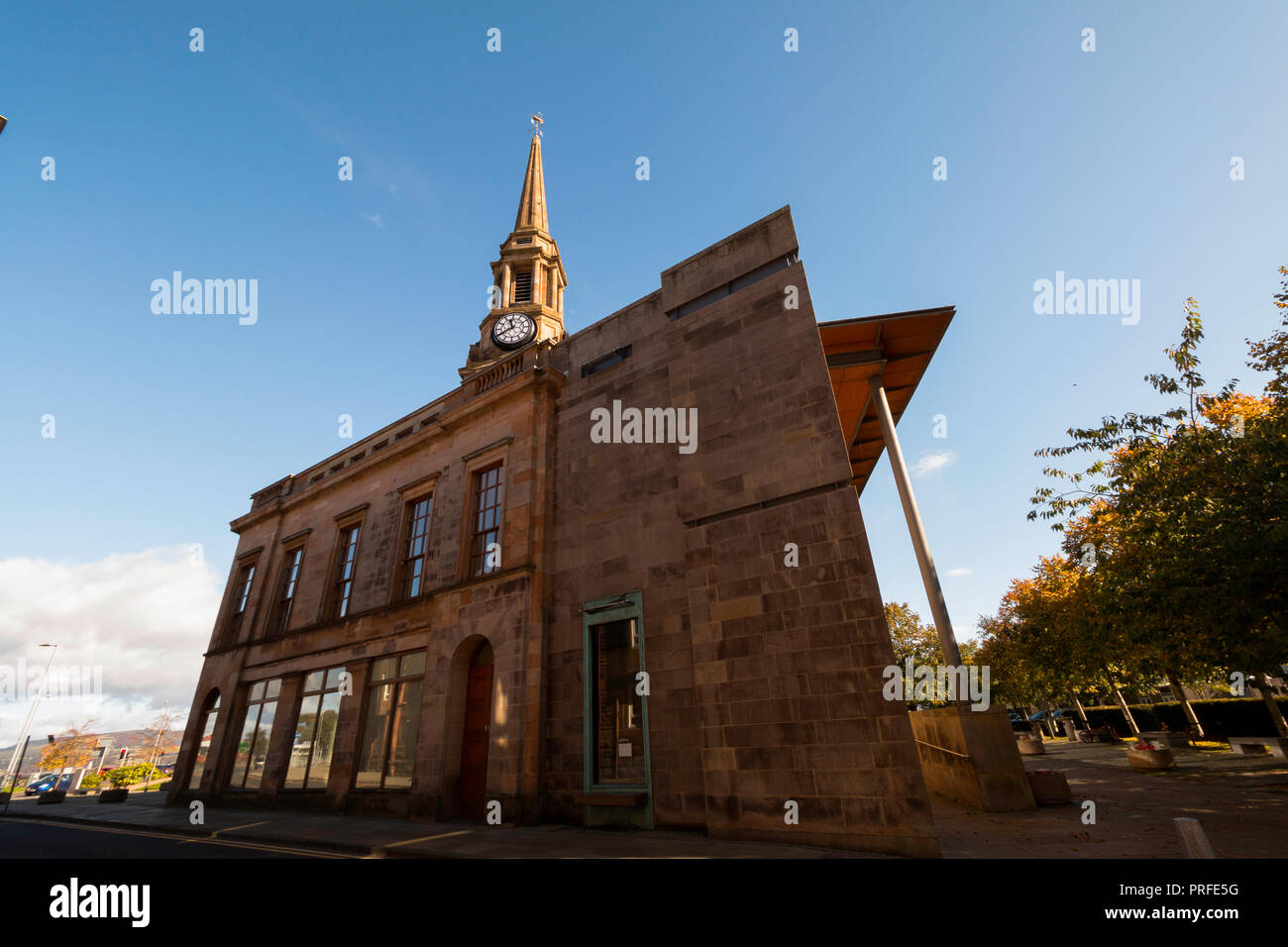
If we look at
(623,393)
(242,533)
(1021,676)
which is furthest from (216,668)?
(1021,676)

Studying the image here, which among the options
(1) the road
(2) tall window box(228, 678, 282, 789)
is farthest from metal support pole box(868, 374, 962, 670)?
(2) tall window box(228, 678, 282, 789)

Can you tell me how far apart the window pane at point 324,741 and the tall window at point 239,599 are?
8457 millimetres

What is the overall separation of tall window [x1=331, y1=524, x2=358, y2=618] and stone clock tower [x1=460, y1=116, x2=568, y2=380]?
41.0 feet

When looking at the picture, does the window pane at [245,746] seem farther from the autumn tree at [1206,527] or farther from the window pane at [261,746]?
the autumn tree at [1206,527]

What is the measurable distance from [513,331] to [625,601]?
20.5 meters

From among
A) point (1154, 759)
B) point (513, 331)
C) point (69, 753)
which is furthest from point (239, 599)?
point (69, 753)

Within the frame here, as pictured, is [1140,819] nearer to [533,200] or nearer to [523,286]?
[523,286]

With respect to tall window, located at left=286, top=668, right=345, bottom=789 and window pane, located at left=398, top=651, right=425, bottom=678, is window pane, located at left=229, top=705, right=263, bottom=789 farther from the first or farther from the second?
window pane, located at left=398, top=651, right=425, bottom=678

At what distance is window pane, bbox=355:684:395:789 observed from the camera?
1496 centimetres

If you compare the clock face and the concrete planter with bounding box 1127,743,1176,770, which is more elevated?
the clock face

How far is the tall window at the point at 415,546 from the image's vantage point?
1694 centimetres

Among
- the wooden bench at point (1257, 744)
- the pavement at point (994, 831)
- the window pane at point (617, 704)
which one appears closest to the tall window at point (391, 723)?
the pavement at point (994, 831)
